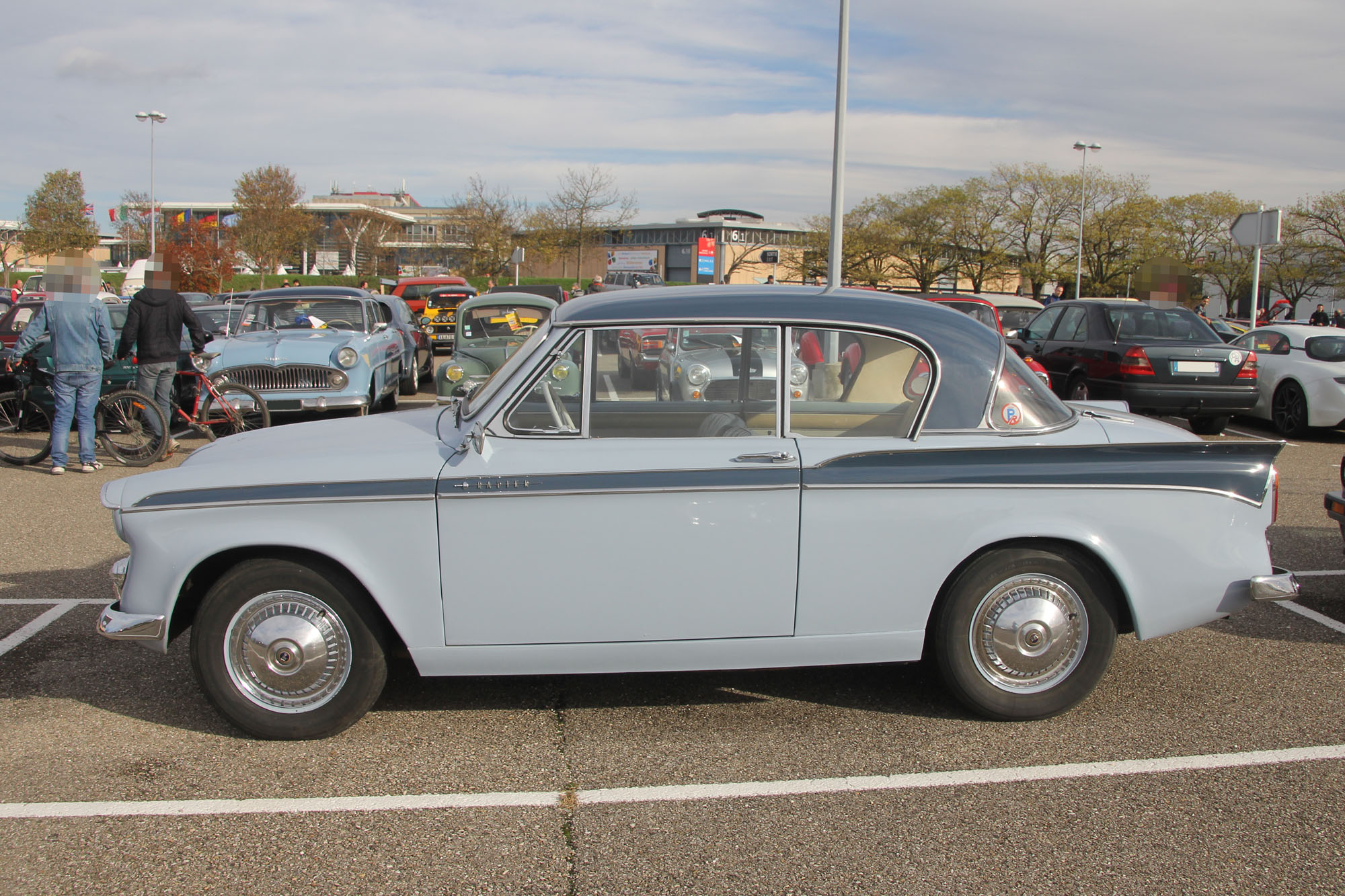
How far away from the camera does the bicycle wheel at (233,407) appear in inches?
407

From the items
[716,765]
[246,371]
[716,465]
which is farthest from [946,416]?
[246,371]

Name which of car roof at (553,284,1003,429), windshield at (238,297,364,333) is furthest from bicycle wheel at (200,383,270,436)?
car roof at (553,284,1003,429)

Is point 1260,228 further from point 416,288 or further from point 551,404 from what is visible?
point 416,288

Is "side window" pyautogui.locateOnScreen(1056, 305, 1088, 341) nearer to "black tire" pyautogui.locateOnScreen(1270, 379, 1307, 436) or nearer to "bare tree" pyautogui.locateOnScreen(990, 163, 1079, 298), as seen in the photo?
"black tire" pyautogui.locateOnScreen(1270, 379, 1307, 436)

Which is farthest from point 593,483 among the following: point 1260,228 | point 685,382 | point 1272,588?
point 1260,228

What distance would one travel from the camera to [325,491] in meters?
3.72

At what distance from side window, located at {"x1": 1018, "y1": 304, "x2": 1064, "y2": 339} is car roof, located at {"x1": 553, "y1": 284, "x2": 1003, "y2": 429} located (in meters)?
10.6

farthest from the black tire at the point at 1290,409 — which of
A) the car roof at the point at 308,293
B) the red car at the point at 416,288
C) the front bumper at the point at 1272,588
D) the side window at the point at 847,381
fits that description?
the red car at the point at 416,288

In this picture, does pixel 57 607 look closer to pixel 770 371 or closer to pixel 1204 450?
pixel 770 371

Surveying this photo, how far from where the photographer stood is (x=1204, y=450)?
3930 mm

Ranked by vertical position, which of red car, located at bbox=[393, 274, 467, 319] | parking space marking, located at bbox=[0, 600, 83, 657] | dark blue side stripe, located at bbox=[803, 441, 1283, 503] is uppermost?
red car, located at bbox=[393, 274, 467, 319]

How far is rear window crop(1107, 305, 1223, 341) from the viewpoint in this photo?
1184cm

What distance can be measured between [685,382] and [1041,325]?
11588 millimetres

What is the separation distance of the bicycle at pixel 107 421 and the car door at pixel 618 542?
287 inches
